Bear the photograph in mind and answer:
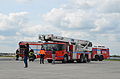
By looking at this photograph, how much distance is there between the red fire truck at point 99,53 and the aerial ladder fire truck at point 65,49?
8781 millimetres

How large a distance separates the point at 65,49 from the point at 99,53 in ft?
54.1

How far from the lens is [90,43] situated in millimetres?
40469

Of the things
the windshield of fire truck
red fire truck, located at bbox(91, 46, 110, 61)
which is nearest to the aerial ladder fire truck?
the windshield of fire truck

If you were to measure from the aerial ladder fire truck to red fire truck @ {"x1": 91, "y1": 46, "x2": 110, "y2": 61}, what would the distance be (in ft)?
28.8

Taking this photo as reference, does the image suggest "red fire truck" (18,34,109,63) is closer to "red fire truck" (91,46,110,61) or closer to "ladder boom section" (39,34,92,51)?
"ladder boom section" (39,34,92,51)

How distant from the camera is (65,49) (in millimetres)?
32188

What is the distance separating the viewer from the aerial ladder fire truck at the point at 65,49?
104ft

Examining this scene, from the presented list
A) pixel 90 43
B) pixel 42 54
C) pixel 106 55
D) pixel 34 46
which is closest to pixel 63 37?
pixel 42 54

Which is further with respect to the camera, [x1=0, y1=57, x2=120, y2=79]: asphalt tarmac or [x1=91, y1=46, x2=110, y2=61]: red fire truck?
[x1=91, y1=46, x2=110, y2=61]: red fire truck

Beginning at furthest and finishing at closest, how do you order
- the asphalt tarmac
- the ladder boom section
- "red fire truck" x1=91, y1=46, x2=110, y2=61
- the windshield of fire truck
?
1. "red fire truck" x1=91, y1=46, x2=110, y2=61
2. the ladder boom section
3. the windshield of fire truck
4. the asphalt tarmac

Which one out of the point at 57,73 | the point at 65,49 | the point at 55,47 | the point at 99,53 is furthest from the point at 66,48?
the point at 99,53

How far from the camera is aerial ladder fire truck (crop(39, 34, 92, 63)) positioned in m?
31.8

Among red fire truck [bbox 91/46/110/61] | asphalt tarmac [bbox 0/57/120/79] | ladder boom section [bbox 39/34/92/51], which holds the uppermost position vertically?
ladder boom section [bbox 39/34/92/51]

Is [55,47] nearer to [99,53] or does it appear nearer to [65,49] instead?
[65,49]
